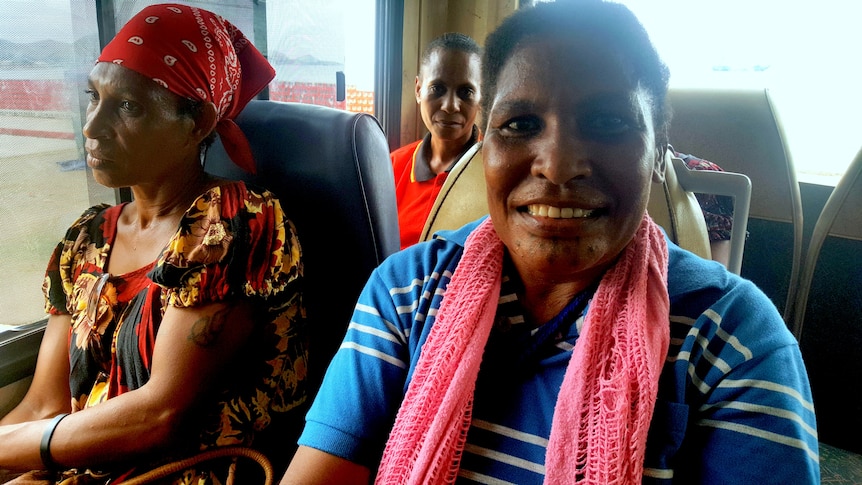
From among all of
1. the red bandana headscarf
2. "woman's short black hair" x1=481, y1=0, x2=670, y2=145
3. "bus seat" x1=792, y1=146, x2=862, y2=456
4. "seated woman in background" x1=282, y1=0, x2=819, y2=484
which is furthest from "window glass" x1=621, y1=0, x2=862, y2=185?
the red bandana headscarf

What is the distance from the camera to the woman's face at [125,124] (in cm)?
113

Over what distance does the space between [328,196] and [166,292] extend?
14.9 inches

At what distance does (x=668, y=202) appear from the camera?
1.10 metres

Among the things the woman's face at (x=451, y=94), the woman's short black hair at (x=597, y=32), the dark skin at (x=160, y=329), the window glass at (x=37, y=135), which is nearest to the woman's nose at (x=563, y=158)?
the woman's short black hair at (x=597, y=32)

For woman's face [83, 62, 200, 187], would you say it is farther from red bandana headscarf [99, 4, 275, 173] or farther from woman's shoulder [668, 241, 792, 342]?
woman's shoulder [668, 241, 792, 342]

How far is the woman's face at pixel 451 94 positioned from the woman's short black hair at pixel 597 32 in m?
1.54

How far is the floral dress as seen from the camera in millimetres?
1053

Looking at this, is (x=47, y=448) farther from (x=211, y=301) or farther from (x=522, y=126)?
(x=522, y=126)

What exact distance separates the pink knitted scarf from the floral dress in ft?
1.45

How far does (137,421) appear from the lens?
1.02m

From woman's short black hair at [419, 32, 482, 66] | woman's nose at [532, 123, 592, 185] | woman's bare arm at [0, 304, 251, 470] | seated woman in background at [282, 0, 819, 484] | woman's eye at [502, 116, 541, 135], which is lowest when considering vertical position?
woman's bare arm at [0, 304, 251, 470]

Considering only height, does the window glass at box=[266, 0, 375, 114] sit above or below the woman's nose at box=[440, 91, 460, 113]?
above

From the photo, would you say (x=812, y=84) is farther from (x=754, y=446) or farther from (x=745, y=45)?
(x=754, y=446)

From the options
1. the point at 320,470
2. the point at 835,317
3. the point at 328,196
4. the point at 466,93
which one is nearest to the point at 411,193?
the point at 466,93
